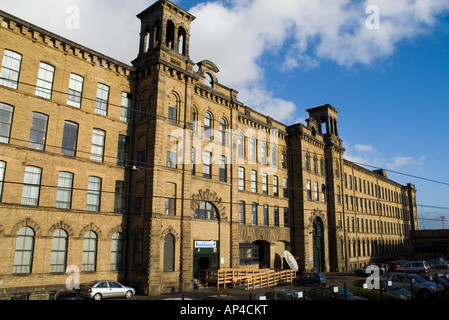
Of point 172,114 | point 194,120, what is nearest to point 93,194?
Result: point 172,114

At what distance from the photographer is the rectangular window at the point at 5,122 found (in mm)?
22516

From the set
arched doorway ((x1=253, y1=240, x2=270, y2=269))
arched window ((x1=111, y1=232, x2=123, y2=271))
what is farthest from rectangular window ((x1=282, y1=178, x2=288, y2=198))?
arched window ((x1=111, y1=232, x2=123, y2=271))

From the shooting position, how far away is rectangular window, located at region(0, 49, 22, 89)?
22.9 meters

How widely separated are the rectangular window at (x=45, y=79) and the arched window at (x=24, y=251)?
30.3 ft

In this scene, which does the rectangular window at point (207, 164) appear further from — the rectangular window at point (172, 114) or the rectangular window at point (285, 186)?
the rectangular window at point (285, 186)

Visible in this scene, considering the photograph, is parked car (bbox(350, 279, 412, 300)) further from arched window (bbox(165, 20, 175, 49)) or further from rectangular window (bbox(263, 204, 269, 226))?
arched window (bbox(165, 20, 175, 49))

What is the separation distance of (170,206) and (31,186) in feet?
32.9

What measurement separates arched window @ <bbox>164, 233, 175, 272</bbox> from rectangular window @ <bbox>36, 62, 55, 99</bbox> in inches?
535

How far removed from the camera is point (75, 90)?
26344 mm

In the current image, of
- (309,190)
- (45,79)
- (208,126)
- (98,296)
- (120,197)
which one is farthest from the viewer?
(309,190)

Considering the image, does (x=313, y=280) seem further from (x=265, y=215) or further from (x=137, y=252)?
(x=137, y=252)

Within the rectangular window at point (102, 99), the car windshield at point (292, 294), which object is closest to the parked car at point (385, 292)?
the car windshield at point (292, 294)

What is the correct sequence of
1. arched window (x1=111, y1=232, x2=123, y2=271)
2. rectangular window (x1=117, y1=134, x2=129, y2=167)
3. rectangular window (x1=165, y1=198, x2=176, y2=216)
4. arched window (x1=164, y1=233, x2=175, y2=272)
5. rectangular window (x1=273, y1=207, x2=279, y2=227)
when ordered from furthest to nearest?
rectangular window (x1=273, y1=207, x2=279, y2=227)
rectangular window (x1=117, y1=134, x2=129, y2=167)
rectangular window (x1=165, y1=198, x2=176, y2=216)
arched window (x1=164, y1=233, x2=175, y2=272)
arched window (x1=111, y1=232, x2=123, y2=271)
